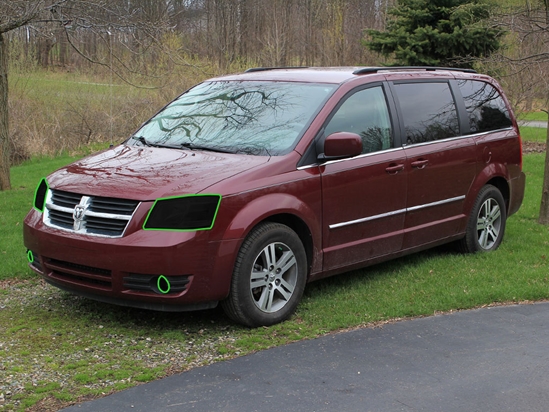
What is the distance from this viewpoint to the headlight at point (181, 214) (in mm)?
5230

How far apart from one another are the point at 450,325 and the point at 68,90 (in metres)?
18.5

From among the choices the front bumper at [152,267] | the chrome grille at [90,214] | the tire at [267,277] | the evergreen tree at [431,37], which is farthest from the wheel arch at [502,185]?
the evergreen tree at [431,37]

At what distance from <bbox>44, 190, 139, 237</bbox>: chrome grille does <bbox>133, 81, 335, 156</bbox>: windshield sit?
1.09 metres

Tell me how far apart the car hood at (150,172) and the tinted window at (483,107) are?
9.96ft

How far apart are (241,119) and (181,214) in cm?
150

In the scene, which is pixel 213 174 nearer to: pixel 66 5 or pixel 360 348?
pixel 360 348

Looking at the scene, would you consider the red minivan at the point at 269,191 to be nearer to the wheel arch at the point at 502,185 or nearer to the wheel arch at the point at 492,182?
the wheel arch at the point at 492,182

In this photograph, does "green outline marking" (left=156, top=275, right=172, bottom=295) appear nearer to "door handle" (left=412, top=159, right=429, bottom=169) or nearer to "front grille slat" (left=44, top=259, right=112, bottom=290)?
"front grille slat" (left=44, top=259, right=112, bottom=290)

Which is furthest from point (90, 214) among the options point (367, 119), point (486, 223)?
point (486, 223)

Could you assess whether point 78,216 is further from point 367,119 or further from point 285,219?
point 367,119

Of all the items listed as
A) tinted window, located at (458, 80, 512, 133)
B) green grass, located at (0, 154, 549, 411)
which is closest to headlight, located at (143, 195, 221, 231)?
green grass, located at (0, 154, 549, 411)

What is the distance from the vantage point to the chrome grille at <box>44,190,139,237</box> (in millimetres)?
5305

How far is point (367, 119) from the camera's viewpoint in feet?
21.9

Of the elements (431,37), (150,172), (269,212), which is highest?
(431,37)
